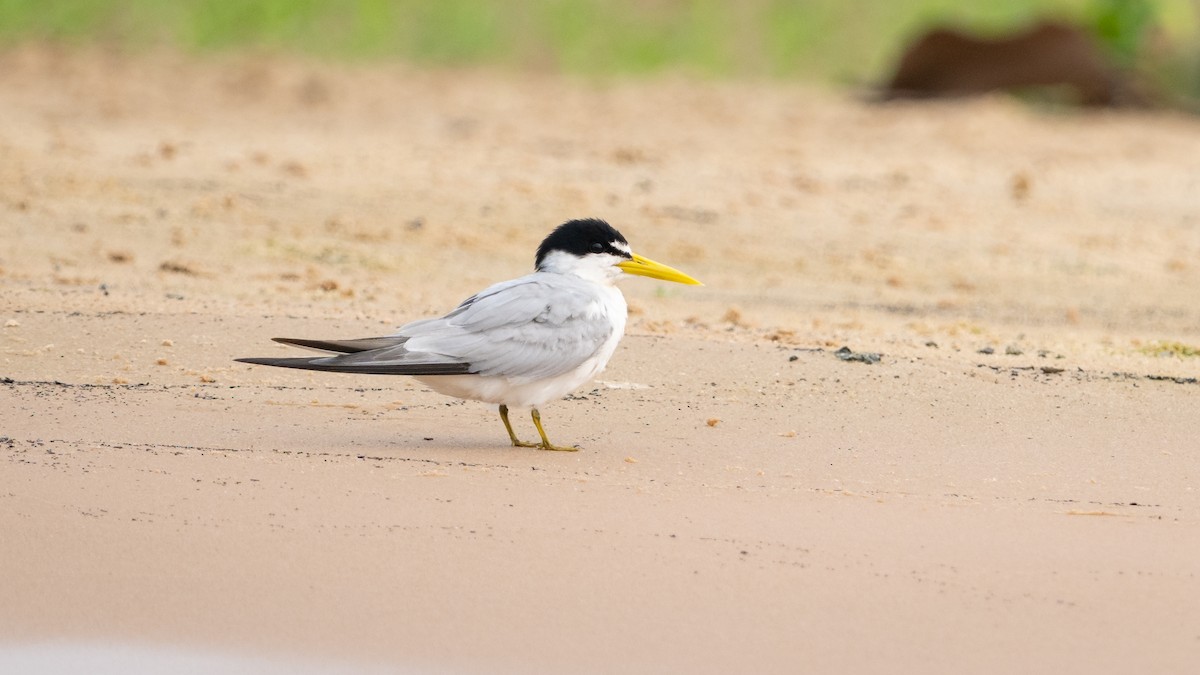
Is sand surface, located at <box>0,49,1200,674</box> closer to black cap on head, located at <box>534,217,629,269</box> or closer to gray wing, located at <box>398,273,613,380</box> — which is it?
gray wing, located at <box>398,273,613,380</box>

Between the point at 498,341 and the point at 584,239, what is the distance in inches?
24.9

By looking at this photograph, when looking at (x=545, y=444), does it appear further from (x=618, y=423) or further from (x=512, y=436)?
(x=618, y=423)

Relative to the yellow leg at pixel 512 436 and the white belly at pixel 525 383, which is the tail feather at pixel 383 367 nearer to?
the white belly at pixel 525 383

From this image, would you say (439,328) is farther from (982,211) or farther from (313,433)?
(982,211)

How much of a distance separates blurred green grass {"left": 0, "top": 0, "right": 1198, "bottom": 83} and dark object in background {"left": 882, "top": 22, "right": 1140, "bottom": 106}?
1106 mm

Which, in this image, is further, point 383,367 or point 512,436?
point 512,436

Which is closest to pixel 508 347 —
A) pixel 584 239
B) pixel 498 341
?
pixel 498 341

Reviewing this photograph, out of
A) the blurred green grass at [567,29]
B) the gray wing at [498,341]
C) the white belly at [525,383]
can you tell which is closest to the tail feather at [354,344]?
the gray wing at [498,341]

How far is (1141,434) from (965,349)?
4.49 ft

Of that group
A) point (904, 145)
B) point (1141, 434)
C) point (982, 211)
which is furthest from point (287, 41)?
point (1141, 434)

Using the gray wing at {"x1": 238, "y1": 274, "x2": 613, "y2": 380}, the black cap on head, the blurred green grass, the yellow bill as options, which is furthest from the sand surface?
the blurred green grass

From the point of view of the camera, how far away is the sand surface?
4328 millimetres

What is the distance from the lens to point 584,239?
19.9 ft

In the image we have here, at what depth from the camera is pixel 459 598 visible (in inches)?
173
